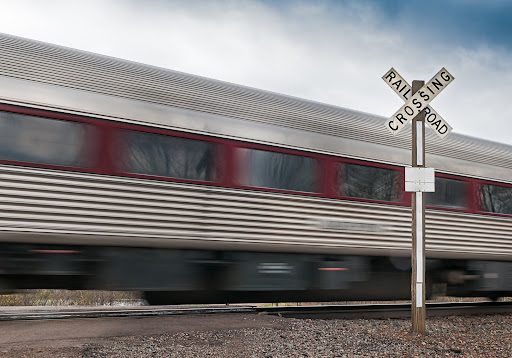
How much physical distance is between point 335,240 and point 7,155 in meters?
3.95

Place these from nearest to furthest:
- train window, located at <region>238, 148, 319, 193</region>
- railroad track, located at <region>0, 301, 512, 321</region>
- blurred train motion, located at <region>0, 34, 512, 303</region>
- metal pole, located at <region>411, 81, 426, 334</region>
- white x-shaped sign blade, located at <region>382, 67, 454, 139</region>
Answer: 1. blurred train motion, located at <region>0, 34, 512, 303</region>
2. metal pole, located at <region>411, 81, 426, 334</region>
3. white x-shaped sign blade, located at <region>382, 67, 454, 139</region>
4. train window, located at <region>238, 148, 319, 193</region>
5. railroad track, located at <region>0, 301, 512, 321</region>

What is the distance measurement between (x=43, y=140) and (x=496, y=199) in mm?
6899

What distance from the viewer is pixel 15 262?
4824 millimetres

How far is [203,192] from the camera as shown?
5.70 meters

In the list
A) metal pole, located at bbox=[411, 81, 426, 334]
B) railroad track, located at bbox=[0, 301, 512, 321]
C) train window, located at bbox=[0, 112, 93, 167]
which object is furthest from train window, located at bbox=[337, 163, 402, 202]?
train window, located at bbox=[0, 112, 93, 167]

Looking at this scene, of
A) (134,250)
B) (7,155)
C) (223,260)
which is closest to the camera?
(7,155)

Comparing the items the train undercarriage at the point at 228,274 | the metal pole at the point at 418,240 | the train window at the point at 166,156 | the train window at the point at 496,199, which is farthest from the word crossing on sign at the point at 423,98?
the train window at the point at 496,199

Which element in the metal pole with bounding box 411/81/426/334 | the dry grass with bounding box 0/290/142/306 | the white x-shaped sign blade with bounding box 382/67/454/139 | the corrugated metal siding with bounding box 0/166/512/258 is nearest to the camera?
the corrugated metal siding with bounding box 0/166/512/258

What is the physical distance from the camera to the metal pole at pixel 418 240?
18.2 ft

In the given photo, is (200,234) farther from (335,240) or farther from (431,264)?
(431,264)

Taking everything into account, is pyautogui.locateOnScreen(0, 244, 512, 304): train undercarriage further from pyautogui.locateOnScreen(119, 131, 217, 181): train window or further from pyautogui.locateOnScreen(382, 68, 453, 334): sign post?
pyautogui.locateOnScreen(382, 68, 453, 334): sign post

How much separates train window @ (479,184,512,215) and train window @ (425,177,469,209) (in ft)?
1.37

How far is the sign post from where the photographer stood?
559cm

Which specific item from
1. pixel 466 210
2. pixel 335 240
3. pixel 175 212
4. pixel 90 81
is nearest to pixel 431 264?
pixel 466 210
